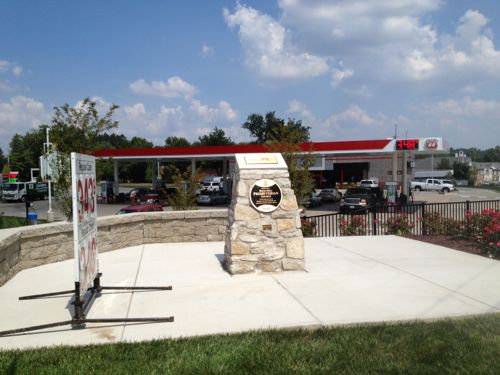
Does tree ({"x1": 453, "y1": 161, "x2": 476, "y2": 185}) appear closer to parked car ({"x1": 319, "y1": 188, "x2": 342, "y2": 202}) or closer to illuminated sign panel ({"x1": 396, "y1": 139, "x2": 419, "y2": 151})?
parked car ({"x1": 319, "y1": 188, "x2": 342, "y2": 202})

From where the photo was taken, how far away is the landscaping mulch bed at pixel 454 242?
10.5 meters

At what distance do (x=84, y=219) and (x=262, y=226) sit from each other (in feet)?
11.5

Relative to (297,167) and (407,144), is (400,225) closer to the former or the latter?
(297,167)

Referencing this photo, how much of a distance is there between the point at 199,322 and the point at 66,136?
831 centimetres

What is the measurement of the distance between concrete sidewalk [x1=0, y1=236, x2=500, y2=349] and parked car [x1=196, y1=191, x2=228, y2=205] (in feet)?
93.9

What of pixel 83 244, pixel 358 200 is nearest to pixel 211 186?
pixel 358 200

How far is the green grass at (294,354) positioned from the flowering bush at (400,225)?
8499 mm

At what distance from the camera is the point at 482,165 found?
432 ft

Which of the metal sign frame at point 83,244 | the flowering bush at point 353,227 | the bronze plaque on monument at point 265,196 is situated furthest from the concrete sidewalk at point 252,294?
the flowering bush at point 353,227

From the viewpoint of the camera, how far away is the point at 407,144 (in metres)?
29.9

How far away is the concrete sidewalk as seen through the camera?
5.45 meters

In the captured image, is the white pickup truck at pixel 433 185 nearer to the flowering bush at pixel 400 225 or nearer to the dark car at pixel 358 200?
the dark car at pixel 358 200

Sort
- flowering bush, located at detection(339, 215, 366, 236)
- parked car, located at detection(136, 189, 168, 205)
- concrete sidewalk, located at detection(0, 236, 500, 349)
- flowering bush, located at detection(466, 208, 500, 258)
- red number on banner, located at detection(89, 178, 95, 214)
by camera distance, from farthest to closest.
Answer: parked car, located at detection(136, 189, 168, 205), flowering bush, located at detection(339, 215, 366, 236), flowering bush, located at detection(466, 208, 500, 258), red number on banner, located at detection(89, 178, 95, 214), concrete sidewalk, located at detection(0, 236, 500, 349)

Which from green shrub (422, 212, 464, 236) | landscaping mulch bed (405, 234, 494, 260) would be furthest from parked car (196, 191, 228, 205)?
landscaping mulch bed (405, 234, 494, 260)
